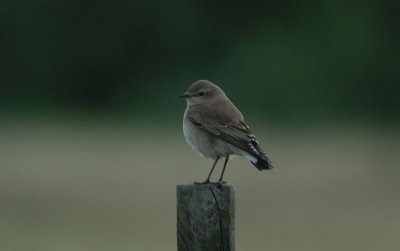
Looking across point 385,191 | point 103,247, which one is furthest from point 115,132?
point 103,247

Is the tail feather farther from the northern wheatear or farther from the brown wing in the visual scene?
the northern wheatear

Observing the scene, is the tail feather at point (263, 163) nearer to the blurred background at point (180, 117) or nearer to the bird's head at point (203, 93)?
the bird's head at point (203, 93)

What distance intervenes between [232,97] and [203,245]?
67.7 ft

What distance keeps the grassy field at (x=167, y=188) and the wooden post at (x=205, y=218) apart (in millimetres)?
8152

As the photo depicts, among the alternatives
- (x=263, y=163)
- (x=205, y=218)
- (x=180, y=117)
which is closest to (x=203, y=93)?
(x=263, y=163)

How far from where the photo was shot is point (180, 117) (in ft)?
81.9

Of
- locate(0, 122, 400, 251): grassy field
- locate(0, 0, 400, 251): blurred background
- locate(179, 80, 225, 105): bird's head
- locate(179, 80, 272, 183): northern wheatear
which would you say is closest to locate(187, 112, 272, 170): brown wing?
locate(179, 80, 272, 183): northern wheatear

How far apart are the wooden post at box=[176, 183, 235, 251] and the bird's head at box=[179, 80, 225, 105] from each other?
3229 millimetres

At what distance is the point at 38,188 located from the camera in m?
18.2

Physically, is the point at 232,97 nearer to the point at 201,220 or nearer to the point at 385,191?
the point at 385,191

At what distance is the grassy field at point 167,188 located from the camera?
46.1 ft

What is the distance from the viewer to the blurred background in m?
15.3

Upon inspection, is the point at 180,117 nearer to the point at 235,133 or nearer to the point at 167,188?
the point at 167,188

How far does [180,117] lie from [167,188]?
712cm
